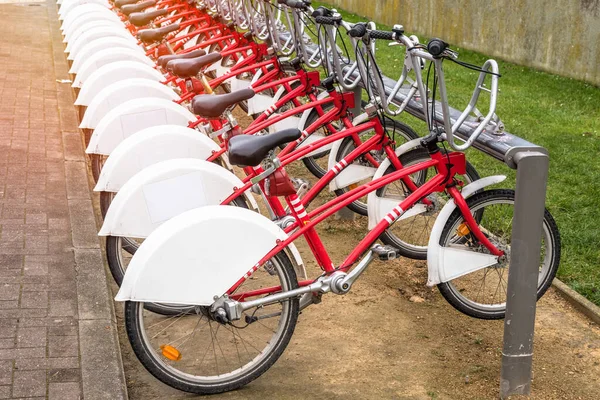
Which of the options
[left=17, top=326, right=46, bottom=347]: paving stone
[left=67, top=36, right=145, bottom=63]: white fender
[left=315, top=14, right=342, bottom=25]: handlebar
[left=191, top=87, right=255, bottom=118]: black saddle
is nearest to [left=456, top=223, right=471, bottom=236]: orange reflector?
[left=191, top=87, right=255, bottom=118]: black saddle

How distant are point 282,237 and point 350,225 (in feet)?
8.16

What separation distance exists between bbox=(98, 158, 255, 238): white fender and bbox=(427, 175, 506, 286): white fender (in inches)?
44.5

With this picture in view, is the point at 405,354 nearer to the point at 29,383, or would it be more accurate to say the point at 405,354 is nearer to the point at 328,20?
the point at 29,383

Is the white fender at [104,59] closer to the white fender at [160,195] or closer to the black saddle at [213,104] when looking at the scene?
the black saddle at [213,104]

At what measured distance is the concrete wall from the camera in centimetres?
1139

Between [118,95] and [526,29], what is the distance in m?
7.66

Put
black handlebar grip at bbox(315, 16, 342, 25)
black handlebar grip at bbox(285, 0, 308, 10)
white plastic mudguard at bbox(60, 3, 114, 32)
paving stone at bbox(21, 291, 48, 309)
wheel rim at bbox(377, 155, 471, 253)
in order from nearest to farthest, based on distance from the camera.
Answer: paving stone at bbox(21, 291, 48, 309), wheel rim at bbox(377, 155, 471, 253), black handlebar grip at bbox(315, 16, 342, 25), black handlebar grip at bbox(285, 0, 308, 10), white plastic mudguard at bbox(60, 3, 114, 32)

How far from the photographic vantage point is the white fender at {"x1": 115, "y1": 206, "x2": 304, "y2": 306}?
406 centimetres

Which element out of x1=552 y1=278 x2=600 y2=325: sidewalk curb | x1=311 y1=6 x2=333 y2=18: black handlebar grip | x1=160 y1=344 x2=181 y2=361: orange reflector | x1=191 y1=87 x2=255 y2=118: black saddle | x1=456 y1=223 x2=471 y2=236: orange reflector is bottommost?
x1=552 y1=278 x2=600 y2=325: sidewalk curb

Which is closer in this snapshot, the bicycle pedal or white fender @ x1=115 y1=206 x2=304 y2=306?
white fender @ x1=115 y1=206 x2=304 y2=306

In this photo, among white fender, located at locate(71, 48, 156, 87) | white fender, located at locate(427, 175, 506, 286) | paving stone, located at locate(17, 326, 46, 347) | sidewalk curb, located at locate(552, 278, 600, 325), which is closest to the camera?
paving stone, located at locate(17, 326, 46, 347)

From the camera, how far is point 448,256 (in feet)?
15.6

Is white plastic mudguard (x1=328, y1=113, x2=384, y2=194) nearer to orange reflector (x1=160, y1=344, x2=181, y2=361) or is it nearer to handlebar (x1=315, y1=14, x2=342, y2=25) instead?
handlebar (x1=315, y1=14, x2=342, y2=25)

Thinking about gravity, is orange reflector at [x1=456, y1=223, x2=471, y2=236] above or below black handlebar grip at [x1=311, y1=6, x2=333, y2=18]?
below
